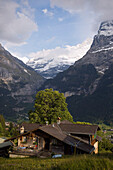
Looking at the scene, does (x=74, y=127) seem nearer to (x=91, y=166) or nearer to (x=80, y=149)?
(x=80, y=149)

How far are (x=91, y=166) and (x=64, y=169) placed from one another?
95 cm

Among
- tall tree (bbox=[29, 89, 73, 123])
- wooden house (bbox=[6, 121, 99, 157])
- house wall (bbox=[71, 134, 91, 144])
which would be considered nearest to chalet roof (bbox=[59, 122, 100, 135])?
wooden house (bbox=[6, 121, 99, 157])

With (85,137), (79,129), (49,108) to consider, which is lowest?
(85,137)

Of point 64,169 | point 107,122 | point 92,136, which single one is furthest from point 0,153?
point 107,122

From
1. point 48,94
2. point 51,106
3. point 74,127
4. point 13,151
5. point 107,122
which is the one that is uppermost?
point 48,94

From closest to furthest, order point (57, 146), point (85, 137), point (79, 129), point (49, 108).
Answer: point (57, 146), point (85, 137), point (79, 129), point (49, 108)

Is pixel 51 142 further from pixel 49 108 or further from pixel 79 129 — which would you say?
pixel 49 108

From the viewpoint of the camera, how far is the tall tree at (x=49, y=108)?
4459cm

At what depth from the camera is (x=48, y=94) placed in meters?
48.3

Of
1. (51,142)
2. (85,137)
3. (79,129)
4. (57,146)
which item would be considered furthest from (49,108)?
(57,146)

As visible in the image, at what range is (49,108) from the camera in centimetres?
4566

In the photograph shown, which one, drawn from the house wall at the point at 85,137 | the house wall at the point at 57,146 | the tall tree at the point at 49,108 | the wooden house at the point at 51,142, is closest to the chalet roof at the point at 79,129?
the wooden house at the point at 51,142

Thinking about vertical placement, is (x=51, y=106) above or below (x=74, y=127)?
above

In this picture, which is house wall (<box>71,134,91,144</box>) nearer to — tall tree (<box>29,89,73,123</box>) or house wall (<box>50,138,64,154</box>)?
house wall (<box>50,138,64,154</box>)
